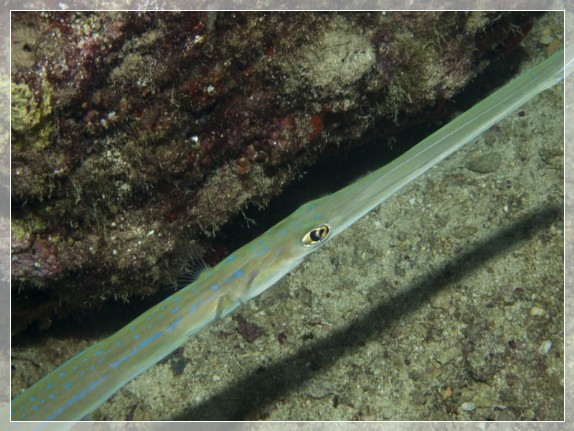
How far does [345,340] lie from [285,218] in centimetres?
206

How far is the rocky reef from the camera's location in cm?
282

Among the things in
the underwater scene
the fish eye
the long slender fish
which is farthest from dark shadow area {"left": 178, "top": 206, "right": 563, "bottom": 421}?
the fish eye

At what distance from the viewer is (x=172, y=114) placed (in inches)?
132

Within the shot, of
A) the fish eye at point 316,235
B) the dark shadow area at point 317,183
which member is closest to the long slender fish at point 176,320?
the fish eye at point 316,235

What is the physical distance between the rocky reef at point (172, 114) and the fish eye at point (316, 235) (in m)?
1.35

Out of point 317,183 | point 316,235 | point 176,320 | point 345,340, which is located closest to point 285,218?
point 316,235

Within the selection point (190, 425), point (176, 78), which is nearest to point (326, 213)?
point (176, 78)

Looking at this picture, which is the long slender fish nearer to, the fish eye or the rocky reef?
the fish eye

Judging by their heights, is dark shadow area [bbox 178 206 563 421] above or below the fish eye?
below

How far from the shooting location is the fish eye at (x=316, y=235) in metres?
2.85

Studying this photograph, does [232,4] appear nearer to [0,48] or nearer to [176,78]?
[176,78]

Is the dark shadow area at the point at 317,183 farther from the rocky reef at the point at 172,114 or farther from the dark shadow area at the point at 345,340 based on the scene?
the dark shadow area at the point at 345,340

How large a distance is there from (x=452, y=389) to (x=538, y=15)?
201 inches

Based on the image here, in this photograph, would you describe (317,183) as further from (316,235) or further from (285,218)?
(316,235)
